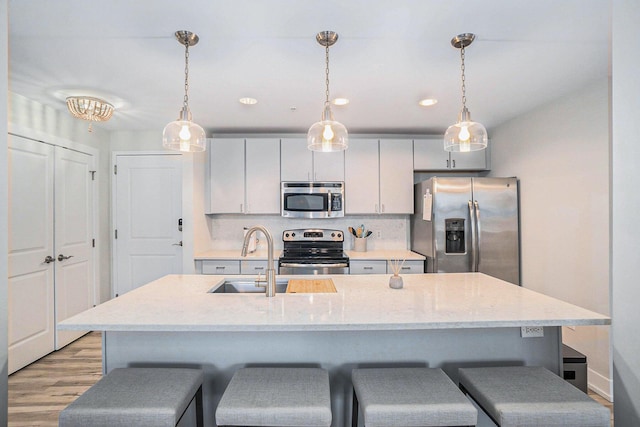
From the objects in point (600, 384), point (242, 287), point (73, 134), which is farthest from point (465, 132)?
point (73, 134)

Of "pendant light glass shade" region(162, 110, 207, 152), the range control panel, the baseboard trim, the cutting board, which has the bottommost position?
the baseboard trim

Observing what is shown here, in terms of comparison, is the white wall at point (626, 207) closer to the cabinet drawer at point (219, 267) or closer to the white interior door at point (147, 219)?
the cabinet drawer at point (219, 267)

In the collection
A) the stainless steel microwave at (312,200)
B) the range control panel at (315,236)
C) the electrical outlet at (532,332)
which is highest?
the stainless steel microwave at (312,200)

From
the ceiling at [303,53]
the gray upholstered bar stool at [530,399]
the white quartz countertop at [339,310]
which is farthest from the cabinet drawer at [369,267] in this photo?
the gray upholstered bar stool at [530,399]

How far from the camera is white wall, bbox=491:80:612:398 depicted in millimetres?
2557

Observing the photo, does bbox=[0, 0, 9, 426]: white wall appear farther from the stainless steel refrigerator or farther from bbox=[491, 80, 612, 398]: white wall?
bbox=[491, 80, 612, 398]: white wall

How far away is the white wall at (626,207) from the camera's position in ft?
4.09

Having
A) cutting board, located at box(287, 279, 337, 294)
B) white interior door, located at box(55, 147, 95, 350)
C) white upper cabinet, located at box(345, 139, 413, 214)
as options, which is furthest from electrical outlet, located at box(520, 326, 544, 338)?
white interior door, located at box(55, 147, 95, 350)

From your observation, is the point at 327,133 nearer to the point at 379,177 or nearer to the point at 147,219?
the point at 379,177

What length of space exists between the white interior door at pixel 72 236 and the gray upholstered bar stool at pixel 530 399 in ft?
11.9

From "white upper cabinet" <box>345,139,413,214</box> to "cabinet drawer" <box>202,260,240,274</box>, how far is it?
1.36m

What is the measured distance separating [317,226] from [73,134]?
270cm

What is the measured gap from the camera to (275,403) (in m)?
1.27

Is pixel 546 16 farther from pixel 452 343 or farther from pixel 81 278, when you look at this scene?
pixel 81 278
